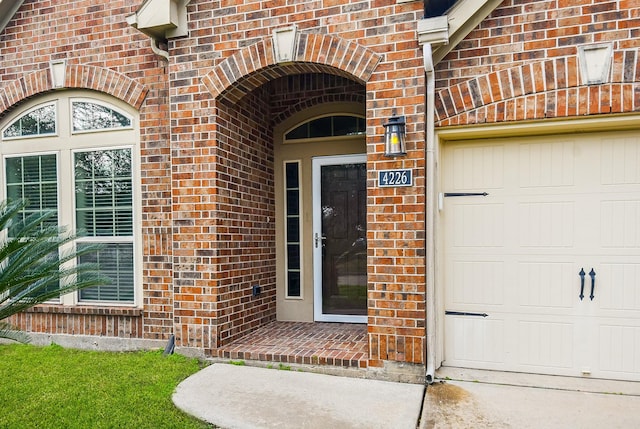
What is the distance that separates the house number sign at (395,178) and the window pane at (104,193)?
284cm

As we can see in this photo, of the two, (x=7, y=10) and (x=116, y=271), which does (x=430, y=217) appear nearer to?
(x=116, y=271)

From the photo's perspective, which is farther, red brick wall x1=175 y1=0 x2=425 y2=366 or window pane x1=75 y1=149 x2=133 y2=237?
window pane x1=75 y1=149 x2=133 y2=237

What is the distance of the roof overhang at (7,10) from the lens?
16.6 ft

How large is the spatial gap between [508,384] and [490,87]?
2.51 metres

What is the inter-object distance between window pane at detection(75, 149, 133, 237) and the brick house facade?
18 centimetres

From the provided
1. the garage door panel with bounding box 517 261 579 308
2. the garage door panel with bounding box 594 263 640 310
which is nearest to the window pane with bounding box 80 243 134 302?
the garage door panel with bounding box 517 261 579 308

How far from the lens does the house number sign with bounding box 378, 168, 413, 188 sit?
149 inches

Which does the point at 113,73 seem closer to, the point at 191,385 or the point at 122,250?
the point at 122,250

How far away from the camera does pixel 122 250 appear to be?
4961 millimetres

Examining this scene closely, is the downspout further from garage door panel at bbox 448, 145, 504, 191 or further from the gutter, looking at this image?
garage door panel at bbox 448, 145, 504, 191

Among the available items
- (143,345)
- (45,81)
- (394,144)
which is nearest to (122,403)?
(143,345)

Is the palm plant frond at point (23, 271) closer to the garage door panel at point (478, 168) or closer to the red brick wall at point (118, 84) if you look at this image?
the red brick wall at point (118, 84)

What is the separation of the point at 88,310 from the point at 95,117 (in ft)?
7.20

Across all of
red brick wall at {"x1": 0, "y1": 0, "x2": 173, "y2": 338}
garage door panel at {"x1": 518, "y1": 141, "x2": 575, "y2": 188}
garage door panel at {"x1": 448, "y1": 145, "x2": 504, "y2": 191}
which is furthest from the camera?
red brick wall at {"x1": 0, "y1": 0, "x2": 173, "y2": 338}
